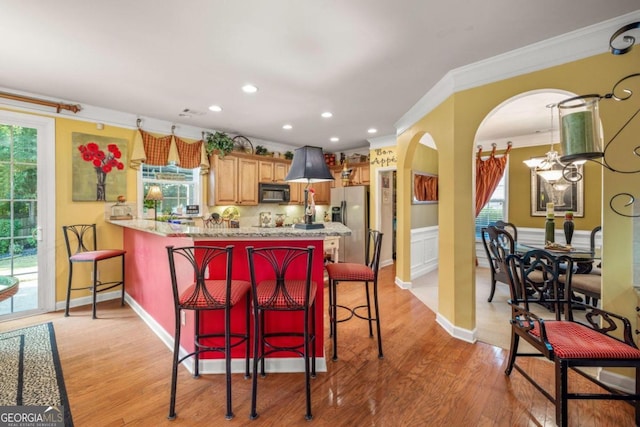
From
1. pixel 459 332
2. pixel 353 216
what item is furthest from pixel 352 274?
pixel 353 216

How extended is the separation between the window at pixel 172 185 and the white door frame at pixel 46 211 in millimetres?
958

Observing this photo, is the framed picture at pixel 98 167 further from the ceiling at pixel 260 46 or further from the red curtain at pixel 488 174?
Result: the red curtain at pixel 488 174

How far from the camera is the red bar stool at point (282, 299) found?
1783 millimetres

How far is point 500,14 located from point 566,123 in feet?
3.12

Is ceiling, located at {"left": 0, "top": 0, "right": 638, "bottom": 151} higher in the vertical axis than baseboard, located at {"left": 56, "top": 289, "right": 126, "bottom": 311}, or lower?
higher

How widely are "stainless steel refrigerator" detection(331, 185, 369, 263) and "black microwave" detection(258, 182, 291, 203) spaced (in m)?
1.10

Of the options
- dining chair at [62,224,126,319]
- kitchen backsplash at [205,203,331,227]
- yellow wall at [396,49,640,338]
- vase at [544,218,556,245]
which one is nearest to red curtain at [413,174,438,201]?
yellow wall at [396,49,640,338]

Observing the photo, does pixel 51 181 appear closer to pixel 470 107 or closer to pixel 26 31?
pixel 26 31

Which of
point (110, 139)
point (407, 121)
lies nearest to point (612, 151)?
point (407, 121)

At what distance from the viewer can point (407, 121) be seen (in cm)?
406

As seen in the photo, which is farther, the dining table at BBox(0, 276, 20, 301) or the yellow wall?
the yellow wall

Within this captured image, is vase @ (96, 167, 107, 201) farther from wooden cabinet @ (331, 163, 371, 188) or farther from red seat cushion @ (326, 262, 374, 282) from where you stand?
wooden cabinet @ (331, 163, 371, 188)

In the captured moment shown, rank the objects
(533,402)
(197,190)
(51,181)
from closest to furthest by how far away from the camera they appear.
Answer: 1. (533,402)
2. (51,181)
3. (197,190)

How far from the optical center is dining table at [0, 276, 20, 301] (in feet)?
6.23
